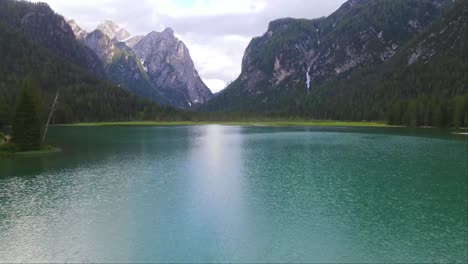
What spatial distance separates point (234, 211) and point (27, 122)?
67486mm

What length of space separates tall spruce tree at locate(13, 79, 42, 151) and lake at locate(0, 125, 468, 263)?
12.9 m

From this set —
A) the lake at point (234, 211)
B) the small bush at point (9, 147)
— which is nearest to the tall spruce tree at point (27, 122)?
the small bush at point (9, 147)

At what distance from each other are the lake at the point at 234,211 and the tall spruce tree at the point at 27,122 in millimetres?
12894

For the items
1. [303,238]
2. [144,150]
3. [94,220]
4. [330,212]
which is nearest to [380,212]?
[330,212]

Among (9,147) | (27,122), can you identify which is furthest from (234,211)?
(9,147)

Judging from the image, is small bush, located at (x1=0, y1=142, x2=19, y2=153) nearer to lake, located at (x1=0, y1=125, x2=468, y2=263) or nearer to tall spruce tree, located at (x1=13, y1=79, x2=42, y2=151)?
tall spruce tree, located at (x1=13, y1=79, x2=42, y2=151)

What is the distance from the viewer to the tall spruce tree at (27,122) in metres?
87.6

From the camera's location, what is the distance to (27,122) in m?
88.1

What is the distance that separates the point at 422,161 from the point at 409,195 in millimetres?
32241

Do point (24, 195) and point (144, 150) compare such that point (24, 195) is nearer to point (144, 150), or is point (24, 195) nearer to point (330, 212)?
point (330, 212)

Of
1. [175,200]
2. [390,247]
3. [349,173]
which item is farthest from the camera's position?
[349,173]

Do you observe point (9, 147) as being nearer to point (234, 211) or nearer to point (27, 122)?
point (27, 122)

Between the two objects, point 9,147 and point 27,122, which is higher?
point 27,122

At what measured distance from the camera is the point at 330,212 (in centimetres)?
4041
